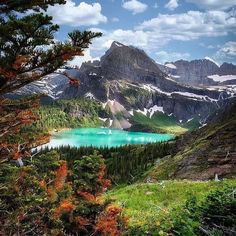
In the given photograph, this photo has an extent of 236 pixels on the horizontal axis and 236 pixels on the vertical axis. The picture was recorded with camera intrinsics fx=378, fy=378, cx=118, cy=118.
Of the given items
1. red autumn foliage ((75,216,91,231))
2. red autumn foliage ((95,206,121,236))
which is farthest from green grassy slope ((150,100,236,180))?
red autumn foliage ((75,216,91,231))

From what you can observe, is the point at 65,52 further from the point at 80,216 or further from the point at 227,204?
the point at 80,216

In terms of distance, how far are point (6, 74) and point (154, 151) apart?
16434 cm

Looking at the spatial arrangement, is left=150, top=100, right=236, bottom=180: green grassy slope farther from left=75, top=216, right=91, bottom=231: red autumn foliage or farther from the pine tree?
the pine tree

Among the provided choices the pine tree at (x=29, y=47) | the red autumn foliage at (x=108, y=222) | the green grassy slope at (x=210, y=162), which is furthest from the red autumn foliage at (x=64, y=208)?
the green grassy slope at (x=210, y=162)

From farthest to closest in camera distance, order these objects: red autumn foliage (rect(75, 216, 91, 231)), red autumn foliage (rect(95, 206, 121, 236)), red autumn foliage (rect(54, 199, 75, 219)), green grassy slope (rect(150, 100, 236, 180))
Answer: green grassy slope (rect(150, 100, 236, 180)), red autumn foliage (rect(75, 216, 91, 231)), red autumn foliage (rect(54, 199, 75, 219)), red autumn foliage (rect(95, 206, 121, 236))

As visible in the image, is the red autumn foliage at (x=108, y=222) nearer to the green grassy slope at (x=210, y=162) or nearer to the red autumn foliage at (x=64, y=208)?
the red autumn foliage at (x=64, y=208)

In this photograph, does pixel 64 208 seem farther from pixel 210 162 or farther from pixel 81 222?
pixel 210 162

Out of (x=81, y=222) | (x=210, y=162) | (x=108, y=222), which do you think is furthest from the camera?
(x=210, y=162)

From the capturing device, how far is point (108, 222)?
26984mm

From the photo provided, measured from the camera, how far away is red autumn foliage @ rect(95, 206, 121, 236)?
26763 millimetres

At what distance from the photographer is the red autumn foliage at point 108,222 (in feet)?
87.8

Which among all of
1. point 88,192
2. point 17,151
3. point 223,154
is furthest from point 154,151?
point 17,151

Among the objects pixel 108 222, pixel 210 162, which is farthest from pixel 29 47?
pixel 210 162

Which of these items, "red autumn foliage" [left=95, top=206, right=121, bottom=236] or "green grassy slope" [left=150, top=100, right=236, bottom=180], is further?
"green grassy slope" [left=150, top=100, right=236, bottom=180]
